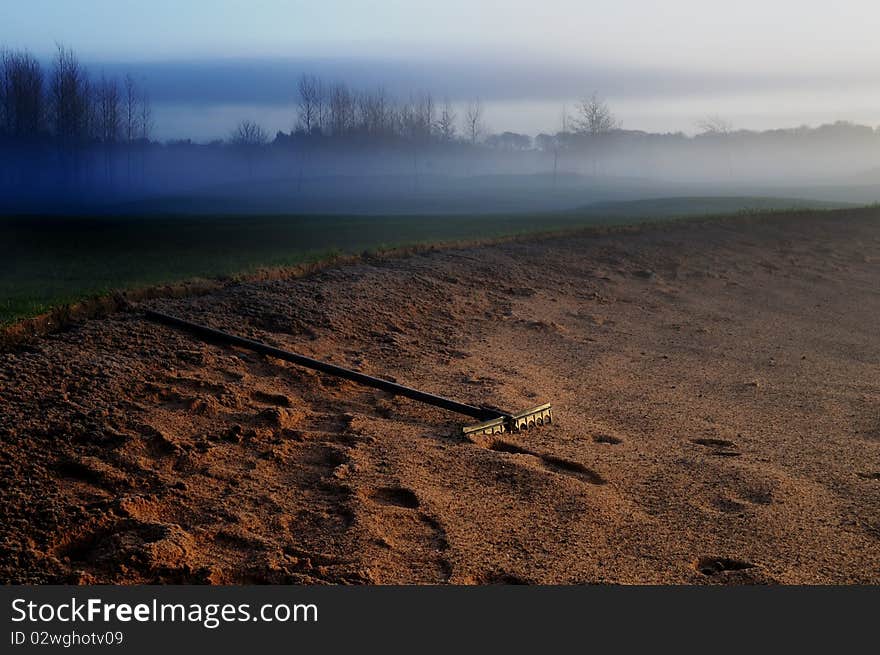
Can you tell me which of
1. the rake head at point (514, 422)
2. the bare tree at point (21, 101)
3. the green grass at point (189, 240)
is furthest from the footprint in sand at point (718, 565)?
the bare tree at point (21, 101)

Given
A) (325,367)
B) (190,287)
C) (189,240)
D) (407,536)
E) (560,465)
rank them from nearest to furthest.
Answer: (407,536) → (560,465) → (325,367) → (190,287) → (189,240)

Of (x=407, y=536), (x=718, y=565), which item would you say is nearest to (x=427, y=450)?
(x=407, y=536)

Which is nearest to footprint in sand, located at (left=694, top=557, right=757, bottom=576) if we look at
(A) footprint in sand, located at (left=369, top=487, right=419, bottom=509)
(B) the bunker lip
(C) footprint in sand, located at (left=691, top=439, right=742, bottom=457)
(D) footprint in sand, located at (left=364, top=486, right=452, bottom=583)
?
(D) footprint in sand, located at (left=364, top=486, right=452, bottom=583)

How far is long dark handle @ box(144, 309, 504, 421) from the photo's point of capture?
6.92 meters

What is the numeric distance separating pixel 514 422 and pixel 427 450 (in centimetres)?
95

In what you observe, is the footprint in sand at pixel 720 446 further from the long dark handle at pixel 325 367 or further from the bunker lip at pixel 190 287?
the bunker lip at pixel 190 287

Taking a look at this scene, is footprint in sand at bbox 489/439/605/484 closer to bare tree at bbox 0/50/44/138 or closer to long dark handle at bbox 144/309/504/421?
long dark handle at bbox 144/309/504/421

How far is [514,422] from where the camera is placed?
273 inches

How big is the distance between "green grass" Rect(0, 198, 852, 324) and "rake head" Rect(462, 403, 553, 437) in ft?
18.1

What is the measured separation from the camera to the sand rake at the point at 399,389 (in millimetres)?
6855

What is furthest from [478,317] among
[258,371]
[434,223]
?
[434,223]

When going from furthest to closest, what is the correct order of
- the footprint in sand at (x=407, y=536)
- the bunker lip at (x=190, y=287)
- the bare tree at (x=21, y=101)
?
the bare tree at (x=21, y=101) < the bunker lip at (x=190, y=287) < the footprint in sand at (x=407, y=536)

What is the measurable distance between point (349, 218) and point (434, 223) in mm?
4146

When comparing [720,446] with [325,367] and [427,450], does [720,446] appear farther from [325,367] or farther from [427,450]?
[325,367]
